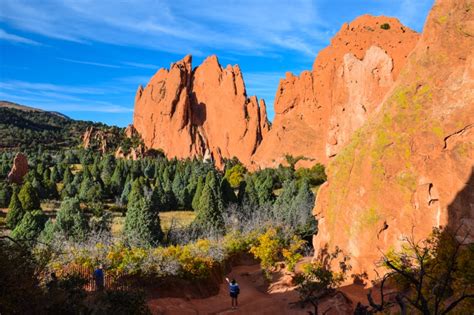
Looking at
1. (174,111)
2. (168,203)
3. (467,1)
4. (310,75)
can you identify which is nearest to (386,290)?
(467,1)

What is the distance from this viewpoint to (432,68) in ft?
56.3

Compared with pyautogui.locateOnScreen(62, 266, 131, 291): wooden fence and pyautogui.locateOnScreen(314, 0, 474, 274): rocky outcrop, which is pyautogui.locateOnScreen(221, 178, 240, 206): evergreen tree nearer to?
pyautogui.locateOnScreen(314, 0, 474, 274): rocky outcrop

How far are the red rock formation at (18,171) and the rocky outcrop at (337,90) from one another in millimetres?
46720

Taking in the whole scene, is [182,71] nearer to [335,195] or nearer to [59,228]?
[59,228]

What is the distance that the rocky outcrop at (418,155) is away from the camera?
1531 centimetres

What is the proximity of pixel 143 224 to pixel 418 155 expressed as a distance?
2021cm

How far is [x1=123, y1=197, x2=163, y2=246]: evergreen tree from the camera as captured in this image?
28797 mm

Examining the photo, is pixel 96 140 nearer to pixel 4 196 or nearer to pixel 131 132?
pixel 131 132

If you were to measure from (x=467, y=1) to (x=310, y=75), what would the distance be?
6750cm

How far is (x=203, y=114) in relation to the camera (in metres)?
115

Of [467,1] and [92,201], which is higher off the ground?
[467,1]

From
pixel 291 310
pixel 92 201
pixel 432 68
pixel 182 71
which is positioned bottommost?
pixel 291 310

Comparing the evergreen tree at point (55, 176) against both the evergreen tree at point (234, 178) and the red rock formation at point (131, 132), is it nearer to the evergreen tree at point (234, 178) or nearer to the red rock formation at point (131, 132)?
the evergreen tree at point (234, 178)

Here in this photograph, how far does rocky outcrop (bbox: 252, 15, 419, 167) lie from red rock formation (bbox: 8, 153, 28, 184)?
46.7 m
